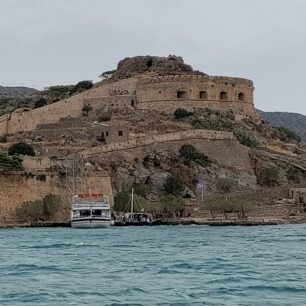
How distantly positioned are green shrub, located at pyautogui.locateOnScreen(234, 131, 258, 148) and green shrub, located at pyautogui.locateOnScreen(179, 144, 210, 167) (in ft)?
17.2

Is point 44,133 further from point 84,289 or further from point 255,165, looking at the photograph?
point 84,289

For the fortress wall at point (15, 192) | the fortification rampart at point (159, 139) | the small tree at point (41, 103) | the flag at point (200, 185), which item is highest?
the small tree at point (41, 103)

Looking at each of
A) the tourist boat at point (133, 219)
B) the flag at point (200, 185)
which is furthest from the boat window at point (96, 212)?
the flag at point (200, 185)

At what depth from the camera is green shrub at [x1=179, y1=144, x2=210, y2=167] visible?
7012 cm

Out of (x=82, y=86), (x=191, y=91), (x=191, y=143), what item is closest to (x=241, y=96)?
(x=191, y=91)

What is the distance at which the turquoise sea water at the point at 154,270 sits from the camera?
24.1 m

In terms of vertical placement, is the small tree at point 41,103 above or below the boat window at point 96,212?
above

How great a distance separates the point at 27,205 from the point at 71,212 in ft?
9.75

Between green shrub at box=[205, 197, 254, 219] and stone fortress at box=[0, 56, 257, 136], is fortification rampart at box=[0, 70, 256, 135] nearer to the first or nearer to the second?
stone fortress at box=[0, 56, 257, 136]

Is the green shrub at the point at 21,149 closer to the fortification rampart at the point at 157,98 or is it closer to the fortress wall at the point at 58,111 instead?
the fortress wall at the point at 58,111

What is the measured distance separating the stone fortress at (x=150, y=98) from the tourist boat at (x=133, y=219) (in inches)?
670

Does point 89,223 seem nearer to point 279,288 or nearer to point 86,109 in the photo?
point 86,109

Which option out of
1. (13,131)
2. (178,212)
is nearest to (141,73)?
(13,131)

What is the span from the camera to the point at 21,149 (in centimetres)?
6862
